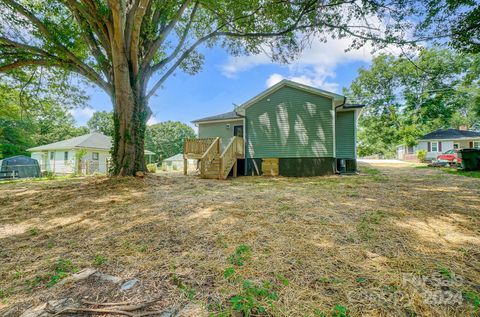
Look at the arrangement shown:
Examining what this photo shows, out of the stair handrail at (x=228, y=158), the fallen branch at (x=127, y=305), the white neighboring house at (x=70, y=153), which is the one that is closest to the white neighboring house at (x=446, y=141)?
the stair handrail at (x=228, y=158)

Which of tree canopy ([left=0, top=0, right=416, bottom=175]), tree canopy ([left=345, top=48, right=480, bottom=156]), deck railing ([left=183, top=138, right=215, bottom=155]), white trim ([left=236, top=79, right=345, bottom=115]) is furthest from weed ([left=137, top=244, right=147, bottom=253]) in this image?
tree canopy ([left=345, top=48, right=480, bottom=156])

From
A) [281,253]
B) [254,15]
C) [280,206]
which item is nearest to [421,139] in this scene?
[254,15]

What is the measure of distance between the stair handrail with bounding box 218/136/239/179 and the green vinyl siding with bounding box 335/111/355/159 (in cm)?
541

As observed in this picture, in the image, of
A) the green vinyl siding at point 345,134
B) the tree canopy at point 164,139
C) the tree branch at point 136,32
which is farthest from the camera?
the tree canopy at point 164,139

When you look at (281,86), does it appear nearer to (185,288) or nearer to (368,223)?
(368,223)

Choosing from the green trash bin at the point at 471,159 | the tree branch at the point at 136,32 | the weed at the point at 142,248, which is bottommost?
the weed at the point at 142,248

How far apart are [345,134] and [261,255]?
10513mm

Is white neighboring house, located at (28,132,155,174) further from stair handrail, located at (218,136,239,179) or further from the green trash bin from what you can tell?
the green trash bin

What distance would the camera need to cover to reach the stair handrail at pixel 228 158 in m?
9.60

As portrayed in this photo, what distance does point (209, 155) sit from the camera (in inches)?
388

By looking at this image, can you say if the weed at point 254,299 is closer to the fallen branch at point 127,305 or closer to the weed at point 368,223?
the fallen branch at point 127,305

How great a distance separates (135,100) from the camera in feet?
26.8

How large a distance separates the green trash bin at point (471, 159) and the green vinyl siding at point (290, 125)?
684 centimetres

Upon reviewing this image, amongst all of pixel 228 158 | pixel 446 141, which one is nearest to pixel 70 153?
pixel 228 158
